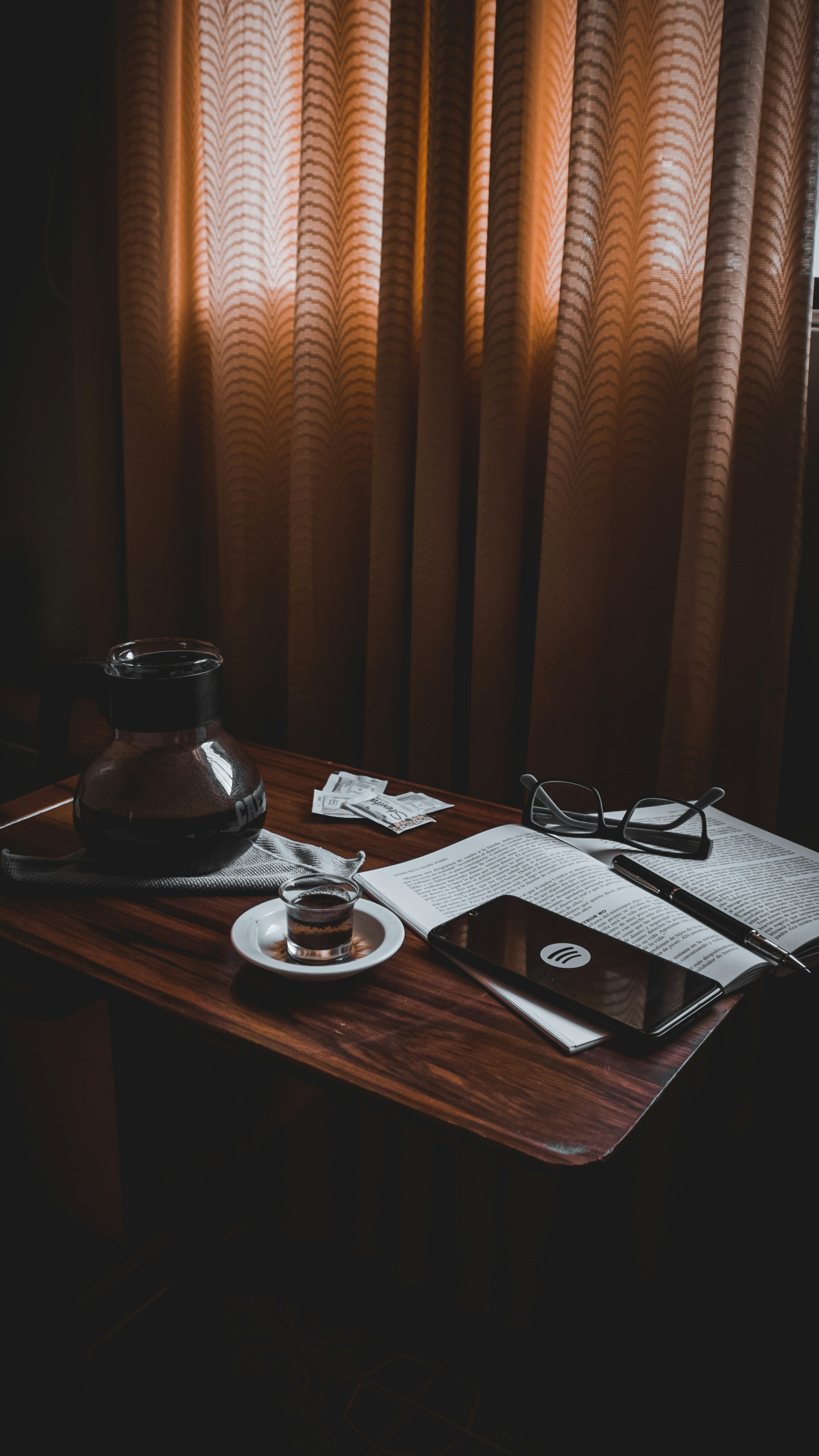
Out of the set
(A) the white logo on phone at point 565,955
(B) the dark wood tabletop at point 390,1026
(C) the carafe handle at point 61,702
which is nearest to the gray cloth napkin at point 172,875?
(B) the dark wood tabletop at point 390,1026

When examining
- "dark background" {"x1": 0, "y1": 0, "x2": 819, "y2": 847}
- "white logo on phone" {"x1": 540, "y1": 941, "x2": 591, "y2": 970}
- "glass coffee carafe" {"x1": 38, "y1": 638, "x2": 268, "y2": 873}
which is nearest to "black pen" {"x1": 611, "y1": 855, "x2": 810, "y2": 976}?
"white logo on phone" {"x1": 540, "y1": 941, "x2": 591, "y2": 970}

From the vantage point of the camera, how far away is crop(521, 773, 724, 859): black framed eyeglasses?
87 centimetres

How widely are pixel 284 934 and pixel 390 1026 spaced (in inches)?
5.5

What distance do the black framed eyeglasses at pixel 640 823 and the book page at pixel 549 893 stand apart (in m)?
0.03

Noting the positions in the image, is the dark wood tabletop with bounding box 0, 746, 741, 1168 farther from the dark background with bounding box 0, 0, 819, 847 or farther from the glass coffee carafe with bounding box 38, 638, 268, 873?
the dark background with bounding box 0, 0, 819, 847

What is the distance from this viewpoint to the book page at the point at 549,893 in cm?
69

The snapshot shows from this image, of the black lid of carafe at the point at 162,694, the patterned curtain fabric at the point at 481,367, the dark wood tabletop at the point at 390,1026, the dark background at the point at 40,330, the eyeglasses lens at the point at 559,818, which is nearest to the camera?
the dark wood tabletop at the point at 390,1026

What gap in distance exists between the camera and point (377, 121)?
127 centimetres

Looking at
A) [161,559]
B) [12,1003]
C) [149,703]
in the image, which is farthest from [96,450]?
[12,1003]

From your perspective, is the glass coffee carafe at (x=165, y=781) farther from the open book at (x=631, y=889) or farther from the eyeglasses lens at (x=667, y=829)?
the eyeglasses lens at (x=667, y=829)

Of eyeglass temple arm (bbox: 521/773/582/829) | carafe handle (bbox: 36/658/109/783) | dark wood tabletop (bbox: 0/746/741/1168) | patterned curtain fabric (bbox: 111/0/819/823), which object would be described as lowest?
dark wood tabletop (bbox: 0/746/741/1168)

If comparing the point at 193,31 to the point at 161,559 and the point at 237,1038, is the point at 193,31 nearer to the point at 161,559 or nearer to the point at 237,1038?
the point at 161,559

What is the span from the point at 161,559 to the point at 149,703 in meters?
0.86

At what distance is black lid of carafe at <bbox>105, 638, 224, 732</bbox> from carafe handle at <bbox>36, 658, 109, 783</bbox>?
0.02 m
